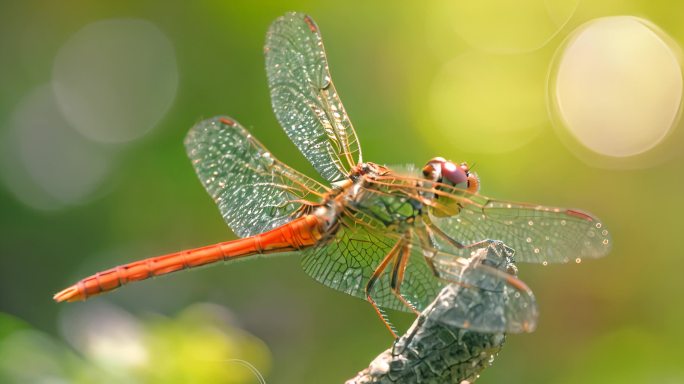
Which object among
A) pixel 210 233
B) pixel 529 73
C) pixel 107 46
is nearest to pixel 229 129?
pixel 210 233

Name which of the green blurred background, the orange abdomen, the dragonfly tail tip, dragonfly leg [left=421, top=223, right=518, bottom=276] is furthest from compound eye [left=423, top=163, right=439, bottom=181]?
the green blurred background

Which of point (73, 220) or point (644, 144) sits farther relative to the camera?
point (73, 220)

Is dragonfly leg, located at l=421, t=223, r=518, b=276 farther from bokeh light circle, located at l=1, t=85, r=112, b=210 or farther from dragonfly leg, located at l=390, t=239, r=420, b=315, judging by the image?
bokeh light circle, located at l=1, t=85, r=112, b=210

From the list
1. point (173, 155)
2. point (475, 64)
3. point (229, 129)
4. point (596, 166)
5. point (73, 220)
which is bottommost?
point (229, 129)

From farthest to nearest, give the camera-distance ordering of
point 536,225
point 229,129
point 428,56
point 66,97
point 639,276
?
point 66,97, point 428,56, point 639,276, point 229,129, point 536,225

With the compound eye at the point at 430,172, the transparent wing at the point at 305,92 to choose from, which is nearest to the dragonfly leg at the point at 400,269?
the compound eye at the point at 430,172

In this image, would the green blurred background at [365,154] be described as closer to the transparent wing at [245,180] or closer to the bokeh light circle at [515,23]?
the bokeh light circle at [515,23]

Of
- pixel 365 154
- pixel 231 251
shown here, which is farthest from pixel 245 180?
pixel 365 154

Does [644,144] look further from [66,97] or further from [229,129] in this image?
[66,97]

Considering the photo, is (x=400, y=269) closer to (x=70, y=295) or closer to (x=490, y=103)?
(x=70, y=295)
